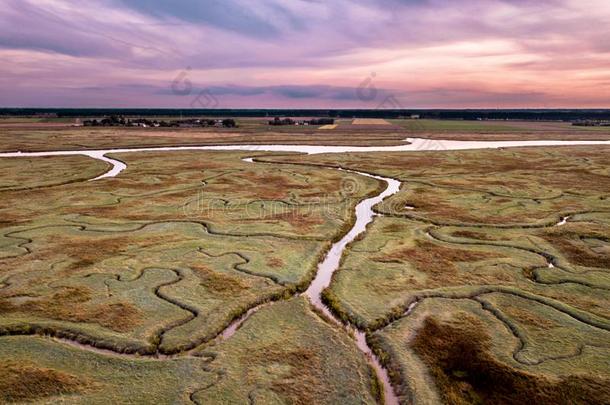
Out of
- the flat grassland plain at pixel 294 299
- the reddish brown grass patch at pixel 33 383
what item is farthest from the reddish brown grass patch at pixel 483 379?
the reddish brown grass patch at pixel 33 383

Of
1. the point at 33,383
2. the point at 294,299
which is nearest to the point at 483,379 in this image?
the point at 294,299

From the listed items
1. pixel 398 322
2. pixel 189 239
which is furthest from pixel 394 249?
pixel 189 239

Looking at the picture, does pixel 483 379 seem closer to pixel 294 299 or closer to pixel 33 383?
pixel 294 299

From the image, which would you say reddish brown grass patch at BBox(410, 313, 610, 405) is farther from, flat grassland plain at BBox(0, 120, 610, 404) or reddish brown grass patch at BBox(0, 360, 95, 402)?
reddish brown grass patch at BBox(0, 360, 95, 402)

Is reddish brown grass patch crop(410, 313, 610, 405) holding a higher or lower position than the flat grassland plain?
lower

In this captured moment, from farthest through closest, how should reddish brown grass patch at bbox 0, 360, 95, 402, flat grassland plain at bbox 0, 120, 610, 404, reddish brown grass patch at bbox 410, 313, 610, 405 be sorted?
flat grassland plain at bbox 0, 120, 610, 404 → reddish brown grass patch at bbox 410, 313, 610, 405 → reddish brown grass patch at bbox 0, 360, 95, 402

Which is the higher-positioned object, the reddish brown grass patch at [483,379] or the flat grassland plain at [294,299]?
the flat grassland plain at [294,299]

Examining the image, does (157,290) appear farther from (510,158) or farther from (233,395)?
(510,158)

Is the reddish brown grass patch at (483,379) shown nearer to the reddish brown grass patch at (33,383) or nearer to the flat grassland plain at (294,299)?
the flat grassland plain at (294,299)

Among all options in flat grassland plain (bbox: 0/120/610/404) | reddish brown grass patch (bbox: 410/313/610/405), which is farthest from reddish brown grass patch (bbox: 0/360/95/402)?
reddish brown grass patch (bbox: 410/313/610/405)
